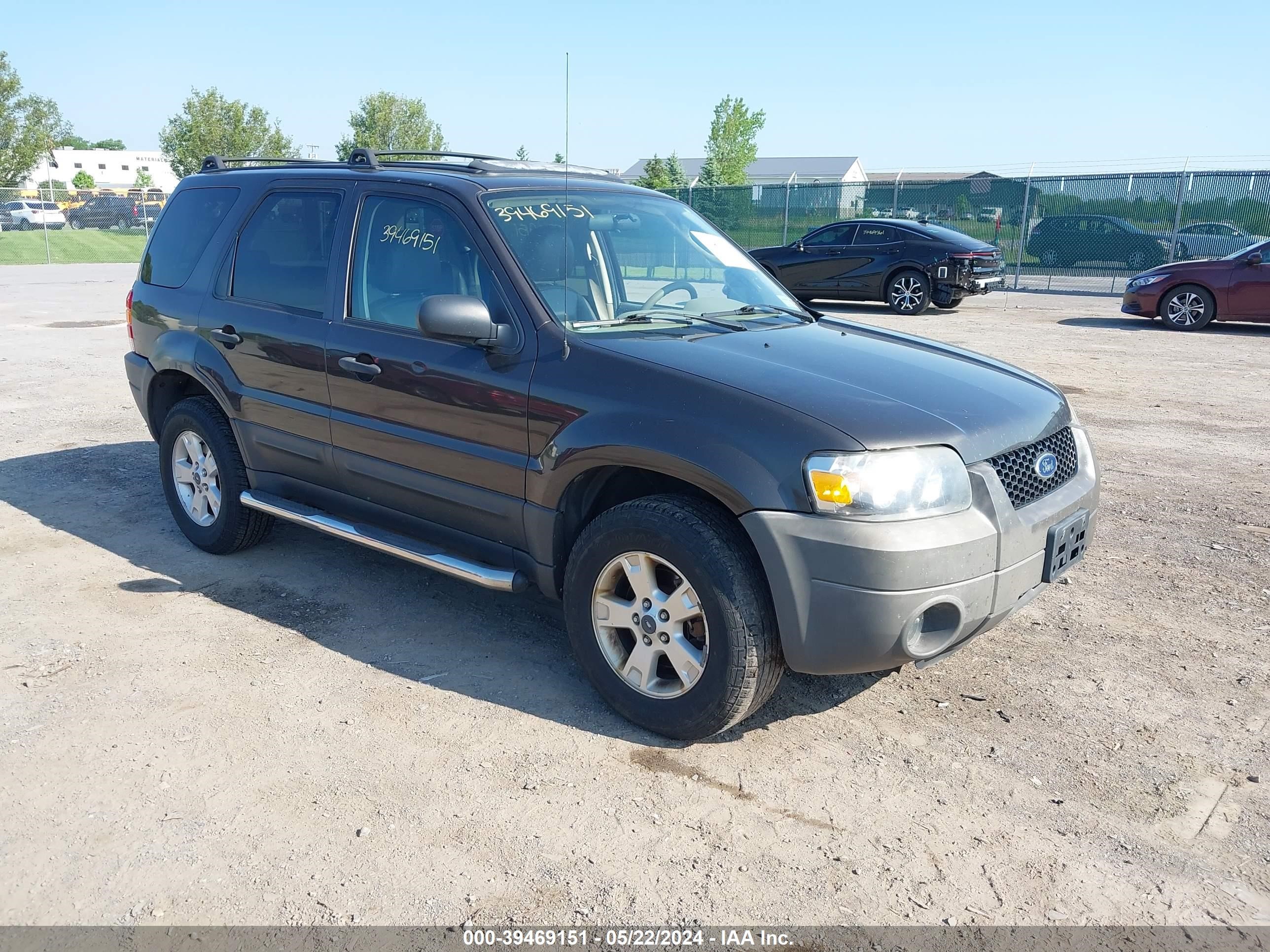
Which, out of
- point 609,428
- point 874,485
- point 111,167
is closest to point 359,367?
point 609,428

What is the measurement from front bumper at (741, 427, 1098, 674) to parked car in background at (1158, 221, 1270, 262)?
21.7 m

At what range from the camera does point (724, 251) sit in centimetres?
494

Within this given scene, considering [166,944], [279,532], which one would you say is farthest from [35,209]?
[166,944]

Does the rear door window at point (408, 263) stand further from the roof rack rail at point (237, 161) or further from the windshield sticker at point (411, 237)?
the roof rack rail at point (237, 161)

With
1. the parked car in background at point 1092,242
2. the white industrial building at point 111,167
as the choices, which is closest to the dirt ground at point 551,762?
the parked car in background at point 1092,242

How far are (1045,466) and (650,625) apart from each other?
60.0 inches

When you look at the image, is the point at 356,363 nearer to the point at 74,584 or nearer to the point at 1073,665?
the point at 74,584

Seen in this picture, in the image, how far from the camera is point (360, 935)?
105 inches

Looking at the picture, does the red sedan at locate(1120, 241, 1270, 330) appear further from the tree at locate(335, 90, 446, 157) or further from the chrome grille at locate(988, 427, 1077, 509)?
the tree at locate(335, 90, 446, 157)

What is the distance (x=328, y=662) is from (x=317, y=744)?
2.22 ft

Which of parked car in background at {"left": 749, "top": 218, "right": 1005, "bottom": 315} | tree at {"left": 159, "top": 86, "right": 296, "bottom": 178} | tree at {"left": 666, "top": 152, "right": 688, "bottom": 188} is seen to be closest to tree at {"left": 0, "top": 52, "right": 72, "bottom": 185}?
tree at {"left": 159, "top": 86, "right": 296, "bottom": 178}

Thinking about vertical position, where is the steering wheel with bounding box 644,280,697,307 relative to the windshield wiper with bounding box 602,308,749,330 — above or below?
above

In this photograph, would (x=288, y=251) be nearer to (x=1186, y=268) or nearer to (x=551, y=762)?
(x=551, y=762)

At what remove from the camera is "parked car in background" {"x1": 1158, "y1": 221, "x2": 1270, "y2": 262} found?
21.7 metres
